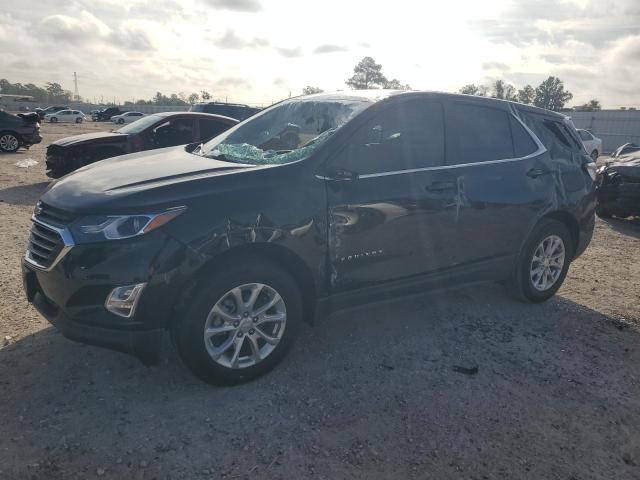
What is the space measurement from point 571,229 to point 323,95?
9.04 feet

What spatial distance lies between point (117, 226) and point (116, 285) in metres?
0.33

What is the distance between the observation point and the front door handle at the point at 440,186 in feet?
11.9

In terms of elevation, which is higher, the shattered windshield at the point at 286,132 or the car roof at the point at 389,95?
the car roof at the point at 389,95

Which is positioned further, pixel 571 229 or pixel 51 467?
pixel 571 229

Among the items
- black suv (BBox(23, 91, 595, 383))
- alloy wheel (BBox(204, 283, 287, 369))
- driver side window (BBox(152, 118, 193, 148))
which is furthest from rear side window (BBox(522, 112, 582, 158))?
driver side window (BBox(152, 118, 193, 148))

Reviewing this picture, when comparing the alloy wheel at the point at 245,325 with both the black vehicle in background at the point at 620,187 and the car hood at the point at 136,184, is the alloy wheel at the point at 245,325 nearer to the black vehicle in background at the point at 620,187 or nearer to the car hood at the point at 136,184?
the car hood at the point at 136,184

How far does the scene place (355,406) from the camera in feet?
Answer: 9.75

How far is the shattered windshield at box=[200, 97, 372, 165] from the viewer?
11.3 ft

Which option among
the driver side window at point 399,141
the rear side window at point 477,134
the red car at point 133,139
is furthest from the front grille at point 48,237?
the red car at point 133,139

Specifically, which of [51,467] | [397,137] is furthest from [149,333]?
[397,137]

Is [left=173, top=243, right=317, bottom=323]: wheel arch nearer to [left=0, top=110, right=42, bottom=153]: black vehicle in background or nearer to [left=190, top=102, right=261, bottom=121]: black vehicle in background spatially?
[left=190, top=102, right=261, bottom=121]: black vehicle in background

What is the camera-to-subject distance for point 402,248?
354cm

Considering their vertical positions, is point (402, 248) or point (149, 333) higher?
point (402, 248)

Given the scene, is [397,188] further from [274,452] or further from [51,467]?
[51,467]
